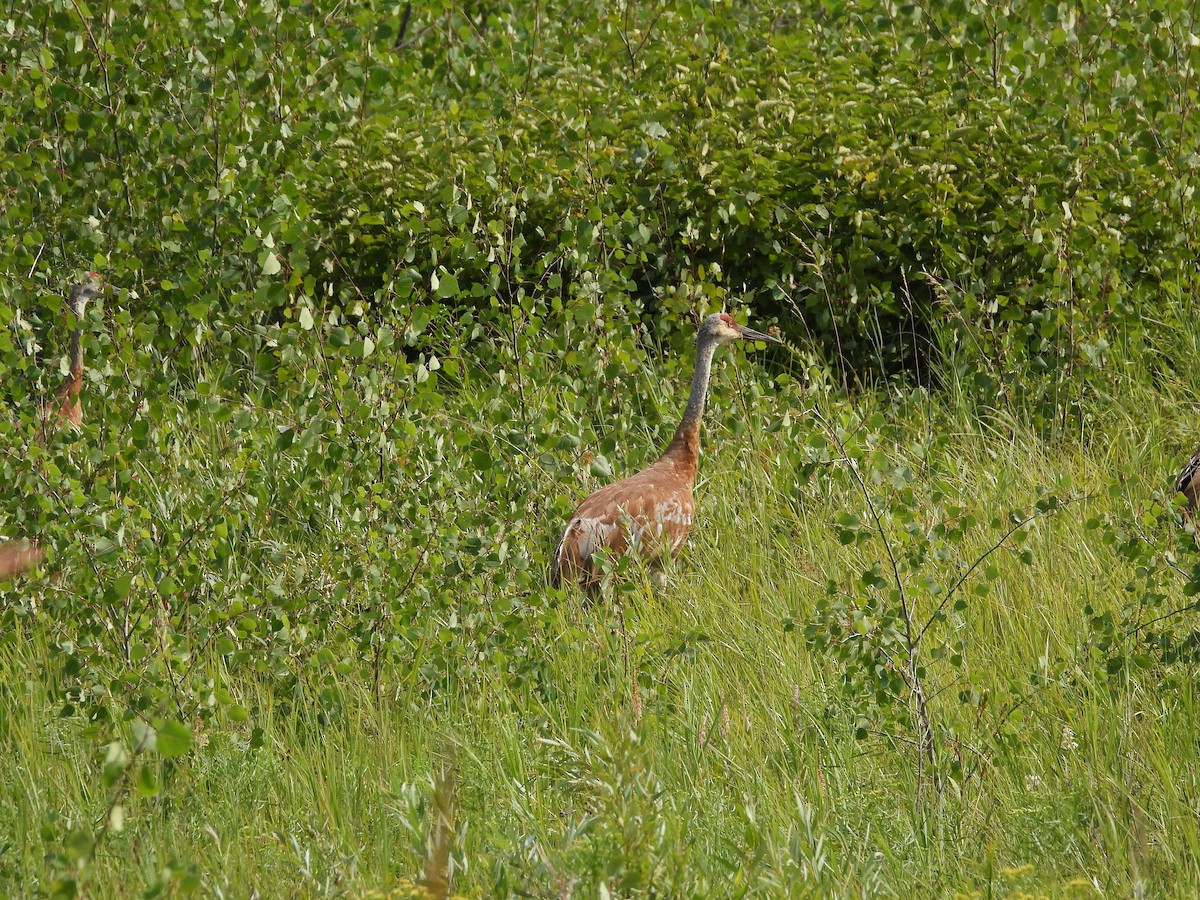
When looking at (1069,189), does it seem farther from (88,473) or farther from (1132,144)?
(88,473)

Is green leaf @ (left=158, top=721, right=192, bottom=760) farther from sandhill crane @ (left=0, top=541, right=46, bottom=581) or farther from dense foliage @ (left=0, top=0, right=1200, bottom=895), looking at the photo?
sandhill crane @ (left=0, top=541, right=46, bottom=581)

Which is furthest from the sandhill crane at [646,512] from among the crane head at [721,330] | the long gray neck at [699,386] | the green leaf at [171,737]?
the green leaf at [171,737]

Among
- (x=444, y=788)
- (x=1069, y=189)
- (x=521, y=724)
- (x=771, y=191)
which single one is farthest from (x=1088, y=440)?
(x=444, y=788)

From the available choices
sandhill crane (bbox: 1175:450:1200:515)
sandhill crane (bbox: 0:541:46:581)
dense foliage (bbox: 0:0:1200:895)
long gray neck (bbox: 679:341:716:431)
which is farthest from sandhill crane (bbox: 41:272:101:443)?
sandhill crane (bbox: 1175:450:1200:515)

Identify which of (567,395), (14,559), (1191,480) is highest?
(567,395)

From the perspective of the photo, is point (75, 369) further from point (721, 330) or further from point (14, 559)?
point (721, 330)

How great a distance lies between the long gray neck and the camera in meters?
6.19

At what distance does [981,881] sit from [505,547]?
2041 mm

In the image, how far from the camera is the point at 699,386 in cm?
628

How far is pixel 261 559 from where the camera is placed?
17.8ft

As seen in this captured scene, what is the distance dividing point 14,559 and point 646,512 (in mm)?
2436

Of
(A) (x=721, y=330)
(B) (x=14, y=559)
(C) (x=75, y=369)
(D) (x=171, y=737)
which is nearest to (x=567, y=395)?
(A) (x=721, y=330)

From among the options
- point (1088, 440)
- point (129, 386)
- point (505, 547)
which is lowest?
point (1088, 440)

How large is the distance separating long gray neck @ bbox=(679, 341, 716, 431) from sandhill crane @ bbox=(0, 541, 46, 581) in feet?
9.04
